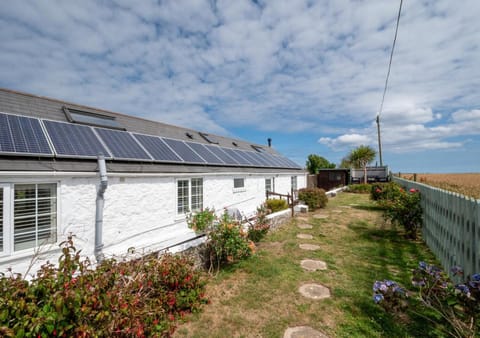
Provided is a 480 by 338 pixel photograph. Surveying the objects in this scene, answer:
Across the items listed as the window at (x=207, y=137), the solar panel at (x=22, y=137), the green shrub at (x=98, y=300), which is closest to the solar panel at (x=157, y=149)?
the solar panel at (x=22, y=137)

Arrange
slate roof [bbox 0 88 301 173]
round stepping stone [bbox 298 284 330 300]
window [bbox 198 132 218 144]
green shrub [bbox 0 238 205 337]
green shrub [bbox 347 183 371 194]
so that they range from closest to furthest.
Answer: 1. green shrub [bbox 0 238 205 337]
2. round stepping stone [bbox 298 284 330 300]
3. slate roof [bbox 0 88 301 173]
4. window [bbox 198 132 218 144]
5. green shrub [bbox 347 183 371 194]

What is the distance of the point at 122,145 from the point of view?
279 inches

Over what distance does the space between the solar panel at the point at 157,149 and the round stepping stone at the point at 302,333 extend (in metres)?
6.10

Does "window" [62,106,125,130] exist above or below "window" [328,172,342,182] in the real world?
above

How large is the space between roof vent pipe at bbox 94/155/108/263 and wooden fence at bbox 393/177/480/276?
297 inches

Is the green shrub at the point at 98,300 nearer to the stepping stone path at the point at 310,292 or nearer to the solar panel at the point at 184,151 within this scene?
the stepping stone path at the point at 310,292

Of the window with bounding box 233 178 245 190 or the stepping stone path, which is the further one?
the window with bounding box 233 178 245 190

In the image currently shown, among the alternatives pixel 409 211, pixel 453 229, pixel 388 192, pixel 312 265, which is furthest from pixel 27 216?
pixel 388 192

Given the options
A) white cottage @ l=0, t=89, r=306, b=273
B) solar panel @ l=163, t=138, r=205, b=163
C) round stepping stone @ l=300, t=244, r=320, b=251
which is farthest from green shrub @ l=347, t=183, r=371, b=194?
solar panel @ l=163, t=138, r=205, b=163

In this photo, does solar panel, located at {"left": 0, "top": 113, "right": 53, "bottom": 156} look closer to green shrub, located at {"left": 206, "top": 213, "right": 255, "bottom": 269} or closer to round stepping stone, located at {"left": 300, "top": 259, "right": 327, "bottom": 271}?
green shrub, located at {"left": 206, "top": 213, "right": 255, "bottom": 269}

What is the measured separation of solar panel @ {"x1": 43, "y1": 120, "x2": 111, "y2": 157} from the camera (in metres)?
5.50

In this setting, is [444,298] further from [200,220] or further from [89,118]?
[89,118]

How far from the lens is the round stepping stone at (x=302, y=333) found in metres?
3.22

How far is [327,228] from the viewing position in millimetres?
8688
